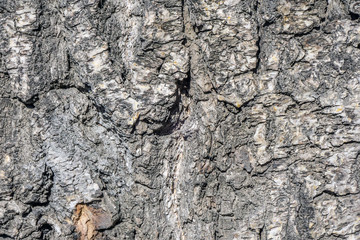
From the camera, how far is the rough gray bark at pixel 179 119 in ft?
5.07

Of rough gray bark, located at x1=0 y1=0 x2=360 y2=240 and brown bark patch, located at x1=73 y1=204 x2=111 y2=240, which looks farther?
brown bark patch, located at x1=73 y1=204 x2=111 y2=240

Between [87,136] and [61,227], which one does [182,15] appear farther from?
[61,227]

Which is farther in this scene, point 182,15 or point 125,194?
point 125,194

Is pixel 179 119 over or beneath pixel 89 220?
over

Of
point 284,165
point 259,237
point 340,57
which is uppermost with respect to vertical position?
point 340,57

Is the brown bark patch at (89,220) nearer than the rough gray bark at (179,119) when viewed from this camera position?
No

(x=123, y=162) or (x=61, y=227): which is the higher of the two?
(x=123, y=162)

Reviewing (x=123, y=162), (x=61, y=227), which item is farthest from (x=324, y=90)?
(x=61, y=227)

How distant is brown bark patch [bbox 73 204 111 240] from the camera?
1.70 m

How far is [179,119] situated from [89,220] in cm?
63

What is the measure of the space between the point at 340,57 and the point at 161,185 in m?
0.94

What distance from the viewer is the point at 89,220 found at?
5.62 ft

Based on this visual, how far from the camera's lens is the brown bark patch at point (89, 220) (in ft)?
5.59

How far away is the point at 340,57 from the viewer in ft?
5.01
